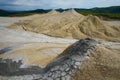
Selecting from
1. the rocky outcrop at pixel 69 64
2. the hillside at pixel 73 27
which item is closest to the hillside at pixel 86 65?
the rocky outcrop at pixel 69 64

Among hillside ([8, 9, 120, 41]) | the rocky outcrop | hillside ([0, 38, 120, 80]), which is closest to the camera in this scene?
hillside ([0, 38, 120, 80])

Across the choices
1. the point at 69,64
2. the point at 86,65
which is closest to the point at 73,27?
the point at 69,64

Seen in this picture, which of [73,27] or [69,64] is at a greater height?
[69,64]

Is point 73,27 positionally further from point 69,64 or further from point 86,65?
point 86,65

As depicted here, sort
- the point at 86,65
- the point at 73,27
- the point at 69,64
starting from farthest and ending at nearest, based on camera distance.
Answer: the point at 73,27, the point at 69,64, the point at 86,65

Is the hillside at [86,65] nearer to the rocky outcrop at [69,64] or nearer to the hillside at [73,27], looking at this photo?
the rocky outcrop at [69,64]

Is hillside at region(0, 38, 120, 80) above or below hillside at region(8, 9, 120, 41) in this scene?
above

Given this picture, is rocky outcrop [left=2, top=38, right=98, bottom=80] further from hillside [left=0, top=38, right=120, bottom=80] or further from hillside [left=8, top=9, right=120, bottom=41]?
hillside [left=8, top=9, right=120, bottom=41]

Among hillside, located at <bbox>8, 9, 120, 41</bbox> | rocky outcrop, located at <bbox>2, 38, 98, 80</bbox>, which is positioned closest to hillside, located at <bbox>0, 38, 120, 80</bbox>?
rocky outcrop, located at <bbox>2, 38, 98, 80</bbox>
